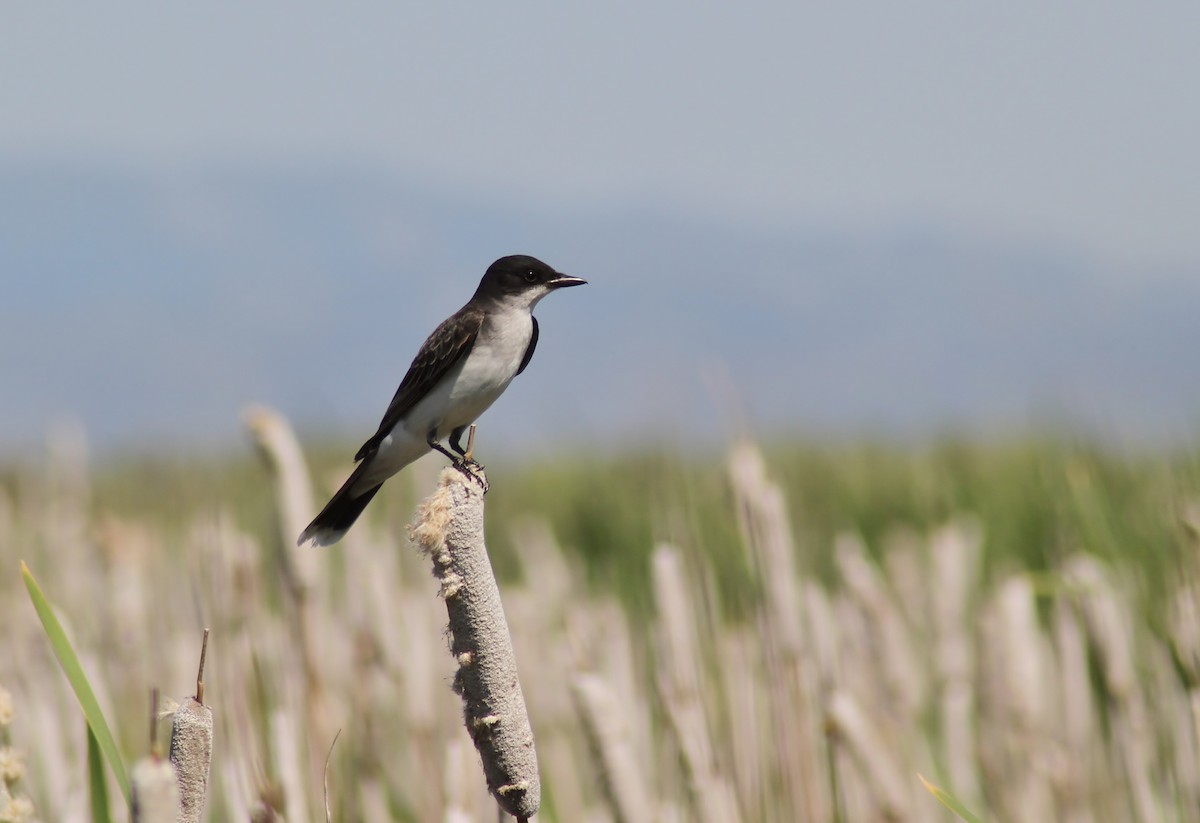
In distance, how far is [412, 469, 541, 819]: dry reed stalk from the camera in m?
2.22

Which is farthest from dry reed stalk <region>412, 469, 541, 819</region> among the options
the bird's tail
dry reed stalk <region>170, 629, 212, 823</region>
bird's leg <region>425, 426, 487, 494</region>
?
the bird's tail

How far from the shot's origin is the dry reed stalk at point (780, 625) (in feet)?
13.4

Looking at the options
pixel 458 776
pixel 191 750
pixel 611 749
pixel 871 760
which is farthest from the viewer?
pixel 871 760

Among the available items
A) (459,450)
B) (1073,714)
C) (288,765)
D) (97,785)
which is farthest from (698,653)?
(97,785)

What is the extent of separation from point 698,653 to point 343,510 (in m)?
1.40

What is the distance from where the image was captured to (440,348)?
4.39 meters

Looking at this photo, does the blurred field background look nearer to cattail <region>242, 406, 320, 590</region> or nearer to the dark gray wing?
cattail <region>242, 406, 320, 590</region>

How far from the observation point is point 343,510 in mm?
4258

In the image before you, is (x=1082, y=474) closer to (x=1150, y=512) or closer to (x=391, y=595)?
(x=1150, y=512)

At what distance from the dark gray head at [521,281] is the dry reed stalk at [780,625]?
0.88 m

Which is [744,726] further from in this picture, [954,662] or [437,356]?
[954,662]

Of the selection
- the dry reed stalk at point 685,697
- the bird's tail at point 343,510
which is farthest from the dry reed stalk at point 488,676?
the bird's tail at point 343,510

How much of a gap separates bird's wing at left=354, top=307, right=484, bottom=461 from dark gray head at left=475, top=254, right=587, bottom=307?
118 mm

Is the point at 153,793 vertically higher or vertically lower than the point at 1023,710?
higher
